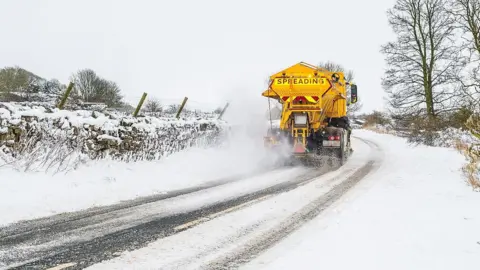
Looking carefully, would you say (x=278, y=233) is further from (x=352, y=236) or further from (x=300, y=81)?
(x=300, y=81)

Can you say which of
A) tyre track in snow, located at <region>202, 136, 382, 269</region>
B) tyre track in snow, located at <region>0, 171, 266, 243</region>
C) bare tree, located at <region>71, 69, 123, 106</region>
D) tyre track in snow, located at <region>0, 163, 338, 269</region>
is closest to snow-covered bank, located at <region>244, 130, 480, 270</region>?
tyre track in snow, located at <region>202, 136, 382, 269</region>

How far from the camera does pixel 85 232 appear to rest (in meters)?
5.25

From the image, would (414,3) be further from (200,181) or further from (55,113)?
(55,113)

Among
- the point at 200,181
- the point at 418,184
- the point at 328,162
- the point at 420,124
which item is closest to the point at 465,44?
the point at 420,124

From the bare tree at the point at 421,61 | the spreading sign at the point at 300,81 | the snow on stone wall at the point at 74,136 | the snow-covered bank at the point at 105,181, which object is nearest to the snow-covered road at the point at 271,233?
the snow-covered bank at the point at 105,181

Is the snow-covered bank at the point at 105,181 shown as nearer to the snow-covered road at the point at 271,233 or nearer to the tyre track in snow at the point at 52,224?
the tyre track in snow at the point at 52,224

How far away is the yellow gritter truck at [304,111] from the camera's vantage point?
13203mm

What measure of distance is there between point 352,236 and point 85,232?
3586 mm

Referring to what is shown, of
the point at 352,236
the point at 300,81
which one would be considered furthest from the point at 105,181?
the point at 300,81

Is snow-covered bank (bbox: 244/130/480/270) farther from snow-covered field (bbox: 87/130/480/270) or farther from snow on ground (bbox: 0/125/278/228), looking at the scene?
snow on ground (bbox: 0/125/278/228)

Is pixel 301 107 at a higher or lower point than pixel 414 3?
lower

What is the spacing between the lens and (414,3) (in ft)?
85.0

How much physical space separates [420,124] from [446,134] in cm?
210

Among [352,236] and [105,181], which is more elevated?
[105,181]
